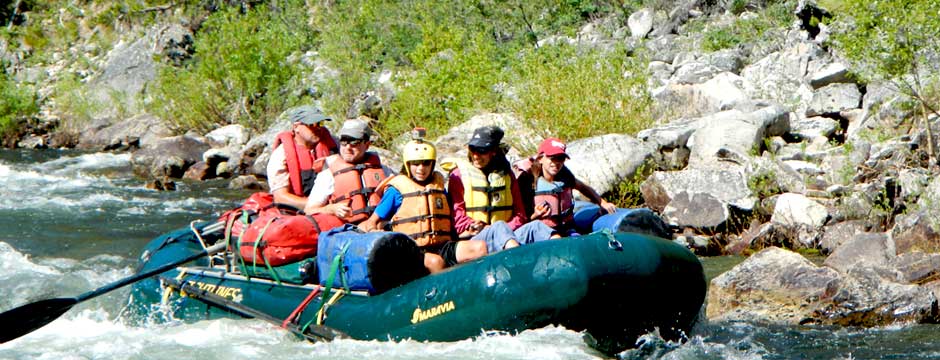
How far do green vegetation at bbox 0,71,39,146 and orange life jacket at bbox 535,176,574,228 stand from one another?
18.5 m

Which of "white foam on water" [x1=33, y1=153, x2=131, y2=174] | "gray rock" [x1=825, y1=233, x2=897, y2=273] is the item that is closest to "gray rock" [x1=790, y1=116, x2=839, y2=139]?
"gray rock" [x1=825, y1=233, x2=897, y2=273]

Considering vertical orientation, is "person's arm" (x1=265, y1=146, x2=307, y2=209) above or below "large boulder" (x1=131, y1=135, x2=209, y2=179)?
above

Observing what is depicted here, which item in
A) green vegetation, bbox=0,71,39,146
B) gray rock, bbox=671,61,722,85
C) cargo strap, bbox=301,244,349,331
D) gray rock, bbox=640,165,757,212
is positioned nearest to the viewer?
cargo strap, bbox=301,244,349,331

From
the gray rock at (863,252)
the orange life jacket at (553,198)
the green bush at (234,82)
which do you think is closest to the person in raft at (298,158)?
the orange life jacket at (553,198)

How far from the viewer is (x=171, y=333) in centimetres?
633

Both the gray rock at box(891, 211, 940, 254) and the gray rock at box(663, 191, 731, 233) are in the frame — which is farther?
the gray rock at box(663, 191, 731, 233)

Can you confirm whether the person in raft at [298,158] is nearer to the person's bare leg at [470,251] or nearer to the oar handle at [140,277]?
the oar handle at [140,277]

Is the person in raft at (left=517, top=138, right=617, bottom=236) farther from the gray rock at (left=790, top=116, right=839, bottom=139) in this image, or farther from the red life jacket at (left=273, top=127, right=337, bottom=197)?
the gray rock at (left=790, top=116, right=839, bottom=139)

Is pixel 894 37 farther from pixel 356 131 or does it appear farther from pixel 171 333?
pixel 171 333

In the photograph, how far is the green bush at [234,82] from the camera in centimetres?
1830

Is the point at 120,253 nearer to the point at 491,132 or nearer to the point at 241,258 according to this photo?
the point at 241,258

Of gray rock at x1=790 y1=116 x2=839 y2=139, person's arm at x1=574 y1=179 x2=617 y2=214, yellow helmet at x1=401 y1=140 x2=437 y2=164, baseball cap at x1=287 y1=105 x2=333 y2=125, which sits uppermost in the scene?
baseball cap at x1=287 y1=105 x2=333 y2=125

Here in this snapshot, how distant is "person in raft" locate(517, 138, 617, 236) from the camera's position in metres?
5.90

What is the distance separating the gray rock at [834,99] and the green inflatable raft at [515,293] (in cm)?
630
